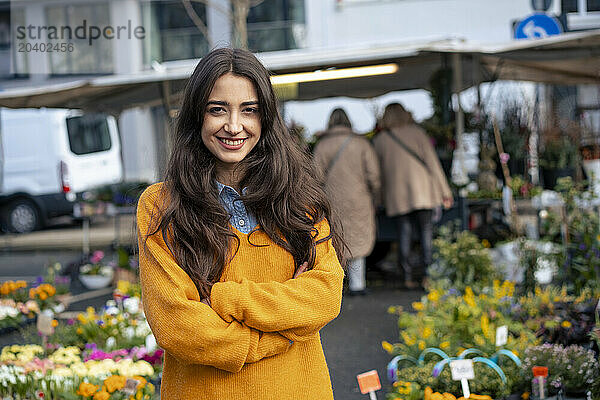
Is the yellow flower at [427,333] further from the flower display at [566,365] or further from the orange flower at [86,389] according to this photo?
the orange flower at [86,389]

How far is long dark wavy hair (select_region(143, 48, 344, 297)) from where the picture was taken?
1975mm

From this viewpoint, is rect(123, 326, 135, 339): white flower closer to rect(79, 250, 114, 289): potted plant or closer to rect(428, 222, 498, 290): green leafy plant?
rect(428, 222, 498, 290): green leafy plant

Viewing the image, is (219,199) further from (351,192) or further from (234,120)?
(351,192)

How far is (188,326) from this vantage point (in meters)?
1.85

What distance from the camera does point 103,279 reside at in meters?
8.61

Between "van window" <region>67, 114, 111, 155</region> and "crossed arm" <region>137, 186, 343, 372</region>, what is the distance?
11.3 meters

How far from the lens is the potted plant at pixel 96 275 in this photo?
8.62m

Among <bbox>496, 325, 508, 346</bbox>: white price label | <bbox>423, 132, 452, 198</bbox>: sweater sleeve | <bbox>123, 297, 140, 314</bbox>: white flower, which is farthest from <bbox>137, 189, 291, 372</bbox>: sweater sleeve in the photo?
<bbox>423, 132, 452, 198</bbox>: sweater sleeve

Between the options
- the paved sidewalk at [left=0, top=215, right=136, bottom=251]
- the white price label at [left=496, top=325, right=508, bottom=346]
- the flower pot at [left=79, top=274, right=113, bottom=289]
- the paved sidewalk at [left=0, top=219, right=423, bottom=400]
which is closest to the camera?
the white price label at [left=496, top=325, right=508, bottom=346]

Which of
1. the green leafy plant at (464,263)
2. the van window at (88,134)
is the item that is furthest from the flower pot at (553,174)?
the van window at (88,134)

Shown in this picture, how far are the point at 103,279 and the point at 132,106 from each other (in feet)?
6.60

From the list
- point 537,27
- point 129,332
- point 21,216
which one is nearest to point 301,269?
point 129,332

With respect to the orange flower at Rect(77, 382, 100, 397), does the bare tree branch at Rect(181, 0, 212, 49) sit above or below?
above

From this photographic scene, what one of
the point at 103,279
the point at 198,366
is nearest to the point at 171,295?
the point at 198,366
